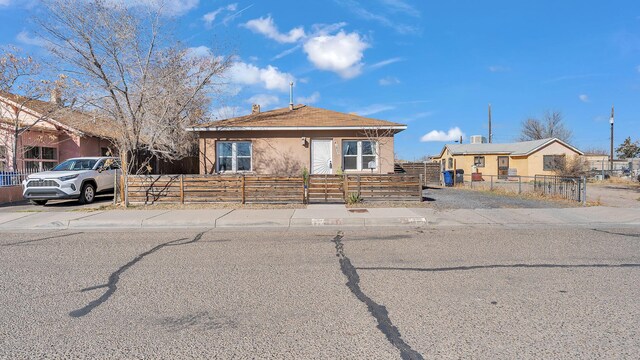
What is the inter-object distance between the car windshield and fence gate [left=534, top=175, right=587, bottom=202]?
60.2 ft

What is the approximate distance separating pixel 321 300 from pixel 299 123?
527 inches

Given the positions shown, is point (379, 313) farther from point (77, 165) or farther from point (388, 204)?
point (77, 165)

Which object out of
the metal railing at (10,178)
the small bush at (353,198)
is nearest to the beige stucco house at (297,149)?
the small bush at (353,198)

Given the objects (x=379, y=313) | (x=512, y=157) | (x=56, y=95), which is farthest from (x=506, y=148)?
(x=379, y=313)

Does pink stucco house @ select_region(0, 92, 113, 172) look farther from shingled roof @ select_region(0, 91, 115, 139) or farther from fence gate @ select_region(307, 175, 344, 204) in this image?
fence gate @ select_region(307, 175, 344, 204)

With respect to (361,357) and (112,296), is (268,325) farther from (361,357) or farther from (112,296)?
(112,296)

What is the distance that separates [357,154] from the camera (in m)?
17.5

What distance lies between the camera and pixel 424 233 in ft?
28.5

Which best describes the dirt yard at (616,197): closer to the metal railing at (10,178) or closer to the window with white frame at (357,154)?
the window with white frame at (357,154)

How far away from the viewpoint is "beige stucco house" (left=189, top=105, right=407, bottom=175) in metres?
17.1

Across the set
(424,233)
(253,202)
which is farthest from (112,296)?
(253,202)

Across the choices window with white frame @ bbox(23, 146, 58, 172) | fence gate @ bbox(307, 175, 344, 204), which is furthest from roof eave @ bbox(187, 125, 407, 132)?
window with white frame @ bbox(23, 146, 58, 172)

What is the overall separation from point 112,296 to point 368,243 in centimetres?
459

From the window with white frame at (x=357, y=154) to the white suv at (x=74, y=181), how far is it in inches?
374
